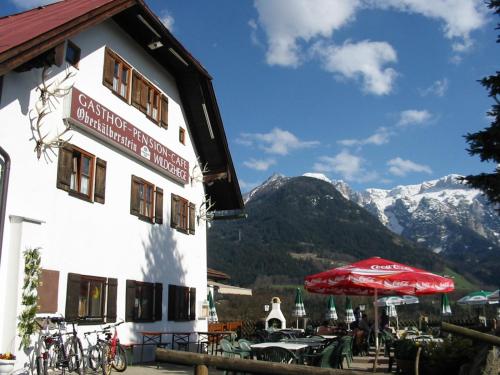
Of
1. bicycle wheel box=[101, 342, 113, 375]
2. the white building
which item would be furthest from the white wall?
bicycle wheel box=[101, 342, 113, 375]

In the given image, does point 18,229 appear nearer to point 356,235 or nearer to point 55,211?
point 55,211

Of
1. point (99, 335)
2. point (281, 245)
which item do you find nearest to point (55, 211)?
point (99, 335)

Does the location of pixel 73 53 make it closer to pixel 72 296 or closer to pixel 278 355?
pixel 72 296

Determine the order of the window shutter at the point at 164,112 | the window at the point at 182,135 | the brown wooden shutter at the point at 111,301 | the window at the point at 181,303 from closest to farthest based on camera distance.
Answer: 1. the brown wooden shutter at the point at 111,301
2. the window at the point at 181,303
3. the window shutter at the point at 164,112
4. the window at the point at 182,135

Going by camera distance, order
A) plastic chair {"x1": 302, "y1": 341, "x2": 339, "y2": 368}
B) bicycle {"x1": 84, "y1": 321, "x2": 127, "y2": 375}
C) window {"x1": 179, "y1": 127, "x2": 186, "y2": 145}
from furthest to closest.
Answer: window {"x1": 179, "y1": 127, "x2": 186, "y2": 145} < bicycle {"x1": 84, "y1": 321, "x2": 127, "y2": 375} < plastic chair {"x1": 302, "y1": 341, "x2": 339, "y2": 368}

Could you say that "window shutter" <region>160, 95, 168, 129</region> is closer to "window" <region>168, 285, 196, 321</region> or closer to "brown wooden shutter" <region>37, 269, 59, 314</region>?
"window" <region>168, 285, 196, 321</region>

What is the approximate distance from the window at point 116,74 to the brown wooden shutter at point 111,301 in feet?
15.6

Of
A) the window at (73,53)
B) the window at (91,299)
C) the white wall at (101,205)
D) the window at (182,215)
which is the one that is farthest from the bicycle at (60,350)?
the window at (182,215)

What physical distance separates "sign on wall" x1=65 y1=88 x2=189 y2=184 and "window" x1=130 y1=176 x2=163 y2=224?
611mm

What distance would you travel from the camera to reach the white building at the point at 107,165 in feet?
35.1

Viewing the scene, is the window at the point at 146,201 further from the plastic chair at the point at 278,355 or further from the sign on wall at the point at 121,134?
the plastic chair at the point at 278,355

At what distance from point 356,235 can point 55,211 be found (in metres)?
158

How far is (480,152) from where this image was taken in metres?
12.8

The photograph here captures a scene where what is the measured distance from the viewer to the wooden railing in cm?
438
